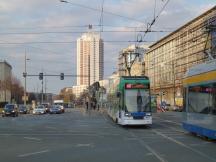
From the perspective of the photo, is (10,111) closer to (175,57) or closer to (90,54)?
(90,54)

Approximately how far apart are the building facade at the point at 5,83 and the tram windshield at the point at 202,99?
398ft

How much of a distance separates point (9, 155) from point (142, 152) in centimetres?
451

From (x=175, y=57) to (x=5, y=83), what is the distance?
51.6 meters

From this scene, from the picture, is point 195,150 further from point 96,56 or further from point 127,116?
point 96,56

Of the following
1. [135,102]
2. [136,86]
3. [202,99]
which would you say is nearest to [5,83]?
[136,86]

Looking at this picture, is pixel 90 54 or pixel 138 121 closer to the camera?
pixel 138 121

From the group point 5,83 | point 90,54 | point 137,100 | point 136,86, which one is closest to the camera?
point 137,100

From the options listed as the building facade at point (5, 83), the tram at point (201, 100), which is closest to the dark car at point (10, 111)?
the tram at point (201, 100)

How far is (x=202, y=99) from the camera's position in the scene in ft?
76.0

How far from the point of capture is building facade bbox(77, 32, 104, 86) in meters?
67.9

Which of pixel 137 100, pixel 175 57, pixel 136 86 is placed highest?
pixel 175 57

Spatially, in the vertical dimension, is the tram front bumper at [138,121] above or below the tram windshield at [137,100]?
below

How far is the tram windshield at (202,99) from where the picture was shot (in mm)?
21547

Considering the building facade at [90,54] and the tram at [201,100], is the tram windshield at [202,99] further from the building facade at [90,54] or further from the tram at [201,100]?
the building facade at [90,54]
